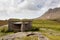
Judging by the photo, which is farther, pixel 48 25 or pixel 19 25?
pixel 48 25

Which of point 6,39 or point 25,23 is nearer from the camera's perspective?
point 6,39

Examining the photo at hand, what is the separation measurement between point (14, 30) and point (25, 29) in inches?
96.8

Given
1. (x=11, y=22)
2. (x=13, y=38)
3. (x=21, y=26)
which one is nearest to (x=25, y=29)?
(x=21, y=26)

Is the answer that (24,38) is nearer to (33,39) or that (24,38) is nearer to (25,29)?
(33,39)

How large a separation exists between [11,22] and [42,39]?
46.4 ft

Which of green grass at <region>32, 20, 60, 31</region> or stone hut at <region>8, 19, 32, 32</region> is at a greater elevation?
stone hut at <region>8, 19, 32, 32</region>

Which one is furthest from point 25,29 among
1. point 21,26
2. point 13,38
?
point 13,38

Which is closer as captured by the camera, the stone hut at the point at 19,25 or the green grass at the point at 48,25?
the stone hut at the point at 19,25

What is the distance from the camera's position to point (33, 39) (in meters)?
25.4

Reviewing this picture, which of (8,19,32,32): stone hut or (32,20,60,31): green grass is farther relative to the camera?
(32,20,60,31): green grass

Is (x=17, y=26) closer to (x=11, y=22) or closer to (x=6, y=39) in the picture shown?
(x=11, y=22)

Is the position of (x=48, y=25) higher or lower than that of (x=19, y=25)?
lower

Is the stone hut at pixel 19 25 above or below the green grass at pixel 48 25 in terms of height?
above

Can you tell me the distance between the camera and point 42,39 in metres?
25.6
